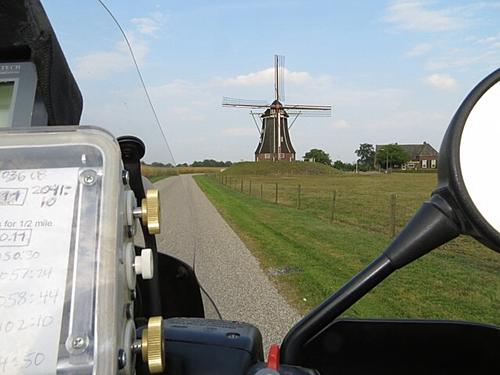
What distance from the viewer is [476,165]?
927 millimetres

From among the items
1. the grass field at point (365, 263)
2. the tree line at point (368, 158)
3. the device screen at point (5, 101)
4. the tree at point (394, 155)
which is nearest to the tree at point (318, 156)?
the tree line at point (368, 158)

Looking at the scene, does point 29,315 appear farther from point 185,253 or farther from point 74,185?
point 185,253

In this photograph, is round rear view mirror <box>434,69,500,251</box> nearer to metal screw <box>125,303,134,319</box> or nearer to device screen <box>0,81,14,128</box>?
metal screw <box>125,303,134,319</box>

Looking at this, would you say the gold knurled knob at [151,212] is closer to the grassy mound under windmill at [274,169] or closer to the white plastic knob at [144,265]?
the white plastic knob at [144,265]

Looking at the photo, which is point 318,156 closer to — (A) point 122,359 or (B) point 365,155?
(B) point 365,155

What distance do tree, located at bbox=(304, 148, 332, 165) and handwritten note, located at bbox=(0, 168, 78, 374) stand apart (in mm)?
103970

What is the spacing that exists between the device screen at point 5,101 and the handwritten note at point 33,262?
21.7 inches

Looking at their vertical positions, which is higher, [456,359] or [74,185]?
[74,185]

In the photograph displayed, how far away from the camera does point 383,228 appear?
1505 centimetres

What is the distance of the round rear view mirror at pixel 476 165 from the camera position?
91cm

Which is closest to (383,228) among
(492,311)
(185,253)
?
(492,311)

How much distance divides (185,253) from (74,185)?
1.10 m

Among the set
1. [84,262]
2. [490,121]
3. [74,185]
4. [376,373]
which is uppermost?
[490,121]

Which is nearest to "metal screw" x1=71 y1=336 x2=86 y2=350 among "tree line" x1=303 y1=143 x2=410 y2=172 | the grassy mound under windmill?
"tree line" x1=303 y1=143 x2=410 y2=172
